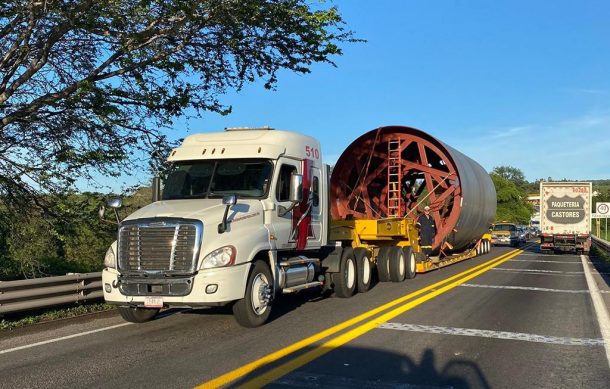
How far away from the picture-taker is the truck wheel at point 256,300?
775 cm

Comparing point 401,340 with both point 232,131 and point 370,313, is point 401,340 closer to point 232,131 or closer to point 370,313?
point 370,313

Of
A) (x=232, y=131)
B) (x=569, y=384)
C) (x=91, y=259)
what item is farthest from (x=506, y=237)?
(x=569, y=384)

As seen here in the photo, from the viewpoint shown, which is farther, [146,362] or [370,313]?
[370,313]

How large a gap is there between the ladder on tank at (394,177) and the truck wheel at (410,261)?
2.40m

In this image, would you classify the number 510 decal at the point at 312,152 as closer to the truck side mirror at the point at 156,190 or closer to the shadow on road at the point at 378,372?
the truck side mirror at the point at 156,190

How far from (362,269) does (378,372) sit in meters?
6.69

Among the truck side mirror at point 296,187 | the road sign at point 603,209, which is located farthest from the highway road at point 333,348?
the road sign at point 603,209

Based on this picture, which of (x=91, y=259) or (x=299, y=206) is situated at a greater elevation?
(x=299, y=206)

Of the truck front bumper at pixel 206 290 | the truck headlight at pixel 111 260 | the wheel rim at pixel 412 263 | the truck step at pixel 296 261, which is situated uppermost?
the truck headlight at pixel 111 260

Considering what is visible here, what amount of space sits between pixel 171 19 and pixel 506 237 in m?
35.4

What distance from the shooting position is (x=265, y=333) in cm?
754

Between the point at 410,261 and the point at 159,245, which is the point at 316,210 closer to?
the point at 159,245

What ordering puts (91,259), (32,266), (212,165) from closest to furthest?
1. (212,165)
2. (32,266)
3. (91,259)

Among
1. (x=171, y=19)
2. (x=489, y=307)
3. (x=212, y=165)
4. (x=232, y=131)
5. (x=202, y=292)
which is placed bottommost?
(x=489, y=307)
